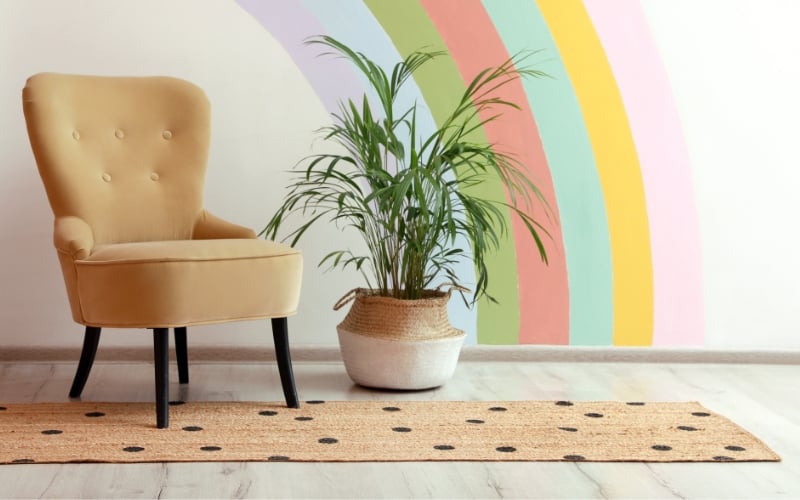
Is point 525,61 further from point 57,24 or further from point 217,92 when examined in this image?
point 57,24

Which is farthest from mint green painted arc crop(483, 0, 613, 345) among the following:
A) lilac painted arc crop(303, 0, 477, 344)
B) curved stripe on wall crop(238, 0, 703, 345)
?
lilac painted arc crop(303, 0, 477, 344)

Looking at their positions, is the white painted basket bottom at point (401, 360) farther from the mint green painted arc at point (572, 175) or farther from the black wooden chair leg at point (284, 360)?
the mint green painted arc at point (572, 175)

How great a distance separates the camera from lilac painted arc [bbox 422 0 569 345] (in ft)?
11.1

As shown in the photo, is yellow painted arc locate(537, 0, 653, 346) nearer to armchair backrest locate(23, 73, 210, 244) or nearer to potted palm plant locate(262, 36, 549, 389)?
potted palm plant locate(262, 36, 549, 389)

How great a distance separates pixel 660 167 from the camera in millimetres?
3510

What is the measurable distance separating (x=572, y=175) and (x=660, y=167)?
32 cm

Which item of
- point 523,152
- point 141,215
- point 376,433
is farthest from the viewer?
point 523,152

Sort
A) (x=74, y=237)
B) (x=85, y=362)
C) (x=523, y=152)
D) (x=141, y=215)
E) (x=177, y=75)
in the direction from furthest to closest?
(x=523, y=152), (x=177, y=75), (x=141, y=215), (x=85, y=362), (x=74, y=237)

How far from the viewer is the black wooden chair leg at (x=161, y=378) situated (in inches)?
98.3

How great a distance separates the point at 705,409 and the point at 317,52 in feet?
5.47

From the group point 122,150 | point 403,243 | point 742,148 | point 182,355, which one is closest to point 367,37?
point 403,243

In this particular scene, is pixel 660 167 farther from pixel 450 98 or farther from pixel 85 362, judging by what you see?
pixel 85 362

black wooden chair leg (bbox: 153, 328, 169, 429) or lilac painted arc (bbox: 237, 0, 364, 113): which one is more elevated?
lilac painted arc (bbox: 237, 0, 364, 113)

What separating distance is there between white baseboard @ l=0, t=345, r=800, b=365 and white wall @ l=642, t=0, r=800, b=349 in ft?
0.20
